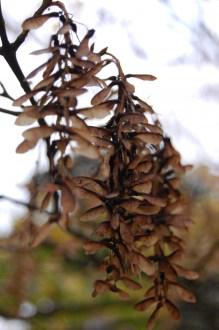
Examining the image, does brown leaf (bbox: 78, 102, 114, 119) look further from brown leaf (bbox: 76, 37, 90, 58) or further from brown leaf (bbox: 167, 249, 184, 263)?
brown leaf (bbox: 167, 249, 184, 263)

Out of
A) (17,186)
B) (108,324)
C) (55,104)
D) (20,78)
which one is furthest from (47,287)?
(55,104)

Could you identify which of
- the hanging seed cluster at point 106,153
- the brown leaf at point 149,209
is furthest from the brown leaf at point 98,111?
the brown leaf at point 149,209

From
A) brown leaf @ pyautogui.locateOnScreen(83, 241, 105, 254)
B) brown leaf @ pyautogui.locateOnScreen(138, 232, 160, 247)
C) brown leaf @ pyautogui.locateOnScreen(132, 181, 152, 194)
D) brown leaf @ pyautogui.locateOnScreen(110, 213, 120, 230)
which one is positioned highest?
brown leaf @ pyautogui.locateOnScreen(132, 181, 152, 194)

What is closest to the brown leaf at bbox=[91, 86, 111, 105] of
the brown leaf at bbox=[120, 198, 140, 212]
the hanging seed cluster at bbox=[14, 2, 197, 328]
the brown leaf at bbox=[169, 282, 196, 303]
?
the hanging seed cluster at bbox=[14, 2, 197, 328]

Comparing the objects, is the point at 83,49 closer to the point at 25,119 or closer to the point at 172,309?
the point at 25,119

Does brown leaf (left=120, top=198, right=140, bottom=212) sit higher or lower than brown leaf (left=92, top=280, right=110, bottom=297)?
higher

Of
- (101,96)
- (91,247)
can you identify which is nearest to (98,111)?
(101,96)

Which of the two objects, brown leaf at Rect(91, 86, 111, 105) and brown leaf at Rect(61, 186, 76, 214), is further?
brown leaf at Rect(91, 86, 111, 105)

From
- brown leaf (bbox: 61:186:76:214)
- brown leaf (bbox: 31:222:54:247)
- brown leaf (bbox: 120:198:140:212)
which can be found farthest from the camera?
brown leaf (bbox: 31:222:54:247)

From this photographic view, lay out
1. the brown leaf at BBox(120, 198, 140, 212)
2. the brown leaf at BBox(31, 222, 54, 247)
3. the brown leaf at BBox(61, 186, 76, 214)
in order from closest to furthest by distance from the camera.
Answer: the brown leaf at BBox(61, 186, 76, 214)
the brown leaf at BBox(120, 198, 140, 212)
the brown leaf at BBox(31, 222, 54, 247)
